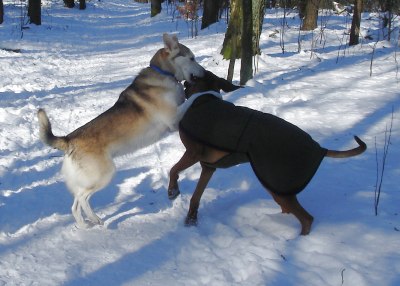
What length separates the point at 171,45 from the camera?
4.25 m

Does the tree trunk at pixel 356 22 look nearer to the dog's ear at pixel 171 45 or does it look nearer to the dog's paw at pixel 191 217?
the dog's ear at pixel 171 45

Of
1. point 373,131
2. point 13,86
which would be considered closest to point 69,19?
point 13,86

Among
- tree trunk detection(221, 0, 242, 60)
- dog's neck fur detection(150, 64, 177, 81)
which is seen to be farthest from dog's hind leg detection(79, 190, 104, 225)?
tree trunk detection(221, 0, 242, 60)

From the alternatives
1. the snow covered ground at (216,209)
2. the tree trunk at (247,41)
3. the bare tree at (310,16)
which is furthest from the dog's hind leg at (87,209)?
the bare tree at (310,16)

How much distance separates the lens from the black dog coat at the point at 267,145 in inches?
125

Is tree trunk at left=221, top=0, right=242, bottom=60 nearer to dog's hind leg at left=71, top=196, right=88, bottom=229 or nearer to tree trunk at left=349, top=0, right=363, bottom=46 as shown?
tree trunk at left=349, top=0, right=363, bottom=46

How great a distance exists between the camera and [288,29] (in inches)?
595

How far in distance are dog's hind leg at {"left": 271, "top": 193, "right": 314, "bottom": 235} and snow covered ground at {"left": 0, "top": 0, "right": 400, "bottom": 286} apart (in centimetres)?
9

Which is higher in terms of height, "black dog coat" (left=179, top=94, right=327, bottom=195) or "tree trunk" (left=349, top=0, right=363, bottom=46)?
"tree trunk" (left=349, top=0, right=363, bottom=46)

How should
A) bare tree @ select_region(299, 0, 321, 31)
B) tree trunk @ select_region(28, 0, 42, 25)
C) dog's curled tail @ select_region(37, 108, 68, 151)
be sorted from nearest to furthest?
dog's curled tail @ select_region(37, 108, 68, 151), bare tree @ select_region(299, 0, 321, 31), tree trunk @ select_region(28, 0, 42, 25)

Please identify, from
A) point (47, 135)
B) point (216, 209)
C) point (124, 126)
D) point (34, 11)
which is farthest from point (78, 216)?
point (34, 11)

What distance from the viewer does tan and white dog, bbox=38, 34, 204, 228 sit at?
3.70m

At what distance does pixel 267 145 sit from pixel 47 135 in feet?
6.14

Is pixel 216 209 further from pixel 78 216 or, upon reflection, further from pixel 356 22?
pixel 356 22
